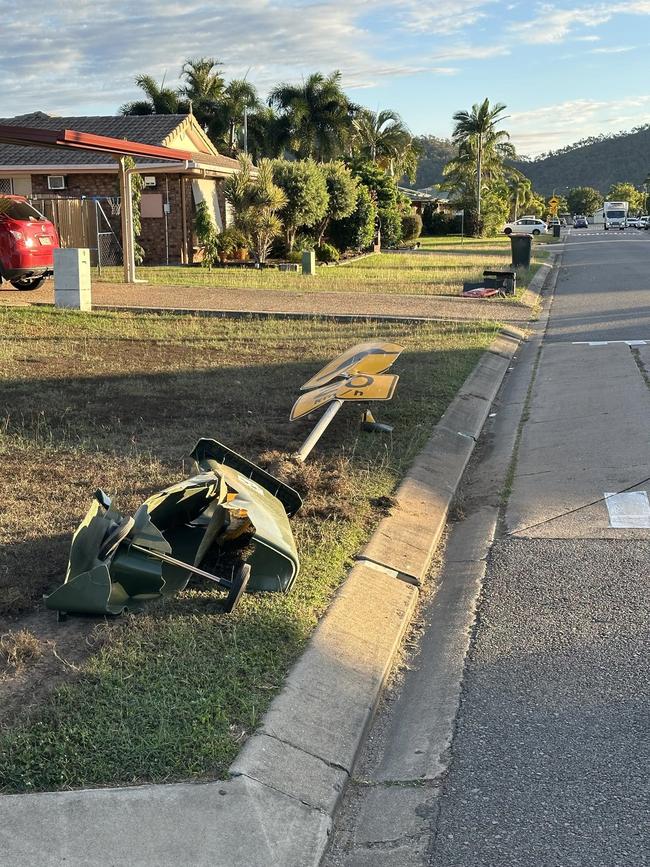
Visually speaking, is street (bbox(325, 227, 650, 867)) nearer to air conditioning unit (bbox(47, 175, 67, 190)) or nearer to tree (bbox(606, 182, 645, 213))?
air conditioning unit (bbox(47, 175, 67, 190))

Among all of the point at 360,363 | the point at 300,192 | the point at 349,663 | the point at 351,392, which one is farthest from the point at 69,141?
the point at 349,663

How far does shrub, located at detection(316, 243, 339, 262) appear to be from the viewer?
1297 inches

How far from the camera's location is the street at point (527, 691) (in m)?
3.14

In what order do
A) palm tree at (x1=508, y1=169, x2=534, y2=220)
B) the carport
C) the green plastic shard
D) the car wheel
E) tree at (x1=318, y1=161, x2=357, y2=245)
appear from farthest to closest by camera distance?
palm tree at (x1=508, y1=169, x2=534, y2=220) < tree at (x1=318, y1=161, x2=357, y2=245) < the car wheel < the carport < the green plastic shard

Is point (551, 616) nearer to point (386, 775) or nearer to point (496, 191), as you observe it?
point (386, 775)

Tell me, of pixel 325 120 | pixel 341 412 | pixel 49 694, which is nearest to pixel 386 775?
pixel 49 694

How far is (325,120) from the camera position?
62.5 meters

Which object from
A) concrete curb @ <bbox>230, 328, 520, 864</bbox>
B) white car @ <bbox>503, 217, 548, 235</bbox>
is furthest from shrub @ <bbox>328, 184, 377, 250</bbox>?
white car @ <bbox>503, 217, 548, 235</bbox>

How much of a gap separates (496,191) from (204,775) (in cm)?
8782

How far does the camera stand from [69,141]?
17.6 meters

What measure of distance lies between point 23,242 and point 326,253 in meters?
16.7

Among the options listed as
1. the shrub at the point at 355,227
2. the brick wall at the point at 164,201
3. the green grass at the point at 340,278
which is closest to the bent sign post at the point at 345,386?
the green grass at the point at 340,278

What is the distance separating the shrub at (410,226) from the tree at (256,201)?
24.3 m

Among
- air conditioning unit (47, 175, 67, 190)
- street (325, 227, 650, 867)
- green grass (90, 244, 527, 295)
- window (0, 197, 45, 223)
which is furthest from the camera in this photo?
air conditioning unit (47, 175, 67, 190)
